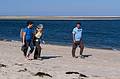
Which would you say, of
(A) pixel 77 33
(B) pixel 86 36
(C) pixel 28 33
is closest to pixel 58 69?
(C) pixel 28 33

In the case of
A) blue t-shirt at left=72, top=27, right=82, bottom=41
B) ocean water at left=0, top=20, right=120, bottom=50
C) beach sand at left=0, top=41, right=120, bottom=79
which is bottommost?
ocean water at left=0, top=20, right=120, bottom=50

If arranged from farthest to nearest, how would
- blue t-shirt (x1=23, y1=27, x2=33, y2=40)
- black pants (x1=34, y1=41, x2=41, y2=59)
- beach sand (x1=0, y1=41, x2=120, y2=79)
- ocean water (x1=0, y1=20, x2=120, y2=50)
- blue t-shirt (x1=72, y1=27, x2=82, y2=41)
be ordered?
ocean water (x1=0, y1=20, x2=120, y2=50) → blue t-shirt (x1=72, y1=27, x2=82, y2=41) → black pants (x1=34, y1=41, x2=41, y2=59) → blue t-shirt (x1=23, y1=27, x2=33, y2=40) → beach sand (x1=0, y1=41, x2=120, y2=79)

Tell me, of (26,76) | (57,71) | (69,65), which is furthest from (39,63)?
(26,76)

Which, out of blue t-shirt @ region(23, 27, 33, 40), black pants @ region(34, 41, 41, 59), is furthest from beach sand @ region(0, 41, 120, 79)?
blue t-shirt @ region(23, 27, 33, 40)

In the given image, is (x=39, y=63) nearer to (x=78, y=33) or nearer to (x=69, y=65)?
(x=69, y=65)

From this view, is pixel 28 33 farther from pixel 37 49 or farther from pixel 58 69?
pixel 58 69

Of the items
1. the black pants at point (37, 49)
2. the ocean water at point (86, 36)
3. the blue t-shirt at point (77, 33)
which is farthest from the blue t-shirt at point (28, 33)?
the ocean water at point (86, 36)

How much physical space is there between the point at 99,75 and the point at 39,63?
3377mm

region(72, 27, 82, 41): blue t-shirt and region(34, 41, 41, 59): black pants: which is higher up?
region(72, 27, 82, 41): blue t-shirt

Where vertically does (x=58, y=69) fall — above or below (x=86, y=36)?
above

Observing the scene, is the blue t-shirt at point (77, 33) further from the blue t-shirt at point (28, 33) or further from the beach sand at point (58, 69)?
the blue t-shirt at point (28, 33)

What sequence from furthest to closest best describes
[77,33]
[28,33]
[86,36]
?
1. [86,36]
2. [77,33]
3. [28,33]

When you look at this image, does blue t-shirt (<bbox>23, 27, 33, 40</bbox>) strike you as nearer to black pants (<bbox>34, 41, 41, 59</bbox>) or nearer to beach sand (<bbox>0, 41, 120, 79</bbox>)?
black pants (<bbox>34, 41, 41, 59</bbox>)

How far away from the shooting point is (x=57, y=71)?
579 inches
